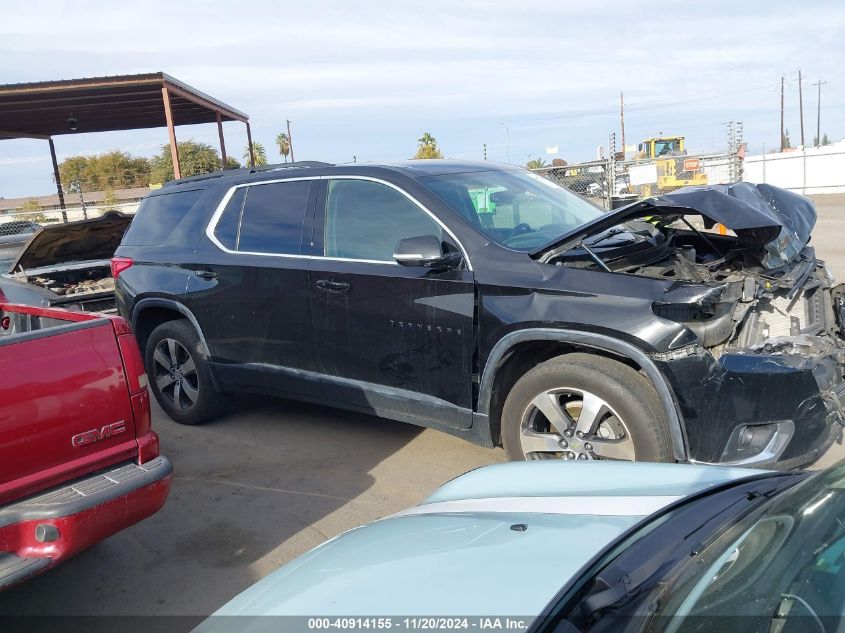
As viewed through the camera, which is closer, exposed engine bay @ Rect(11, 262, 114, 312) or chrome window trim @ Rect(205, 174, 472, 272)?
chrome window trim @ Rect(205, 174, 472, 272)

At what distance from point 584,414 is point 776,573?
1987 mm

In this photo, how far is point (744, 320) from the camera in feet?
11.0

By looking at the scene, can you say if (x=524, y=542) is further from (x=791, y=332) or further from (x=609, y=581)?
(x=791, y=332)

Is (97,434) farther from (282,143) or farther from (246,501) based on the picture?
(282,143)

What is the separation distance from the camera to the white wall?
27.5 meters

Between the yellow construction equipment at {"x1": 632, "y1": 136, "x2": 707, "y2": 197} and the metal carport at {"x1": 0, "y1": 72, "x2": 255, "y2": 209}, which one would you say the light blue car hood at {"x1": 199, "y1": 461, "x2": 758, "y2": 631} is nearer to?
the metal carport at {"x1": 0, "y1": 72, "x2": 255, "y2": 209}

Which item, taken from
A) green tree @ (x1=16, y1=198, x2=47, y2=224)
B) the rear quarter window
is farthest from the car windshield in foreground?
green tree @ (x1=16, y1=198, x2=47, y2=224)

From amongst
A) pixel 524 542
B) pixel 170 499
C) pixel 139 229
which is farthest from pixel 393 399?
pixel 139 229

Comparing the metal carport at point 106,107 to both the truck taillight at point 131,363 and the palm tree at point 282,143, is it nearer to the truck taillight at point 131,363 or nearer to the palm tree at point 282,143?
the truck taillight at point 131,363

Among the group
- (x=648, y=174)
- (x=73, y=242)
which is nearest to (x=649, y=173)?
(x=648, y=174)

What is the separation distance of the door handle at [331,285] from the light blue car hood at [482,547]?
2037mm

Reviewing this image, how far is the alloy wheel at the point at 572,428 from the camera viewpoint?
326 centimetres

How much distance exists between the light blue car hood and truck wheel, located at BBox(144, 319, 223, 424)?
3.25 m

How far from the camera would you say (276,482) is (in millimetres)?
4266
